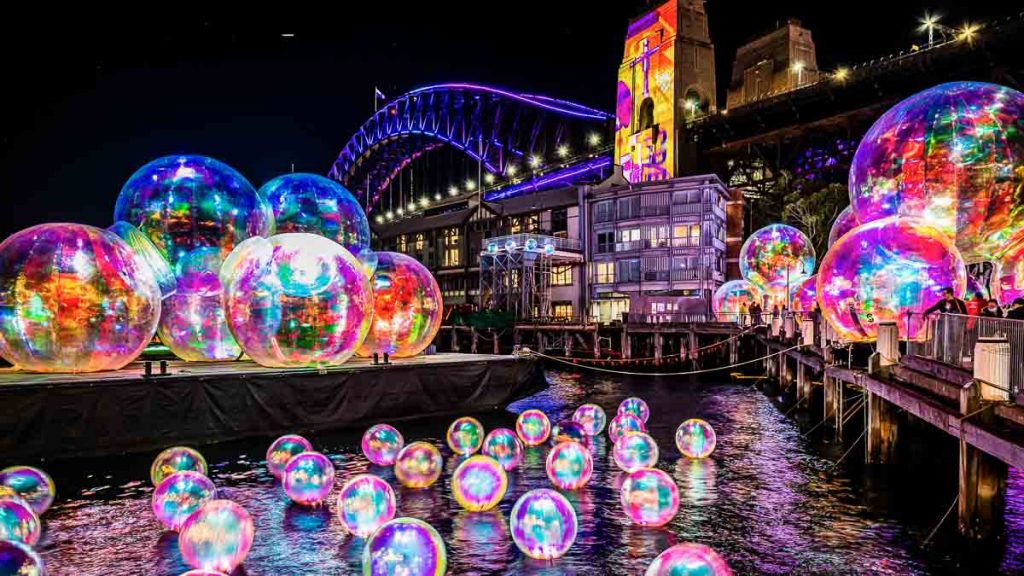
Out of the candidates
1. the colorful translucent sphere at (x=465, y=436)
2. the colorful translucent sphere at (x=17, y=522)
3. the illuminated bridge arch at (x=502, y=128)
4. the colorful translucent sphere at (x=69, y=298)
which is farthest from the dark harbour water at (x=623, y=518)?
the illuminated bridge arch at (x=502, y=128)

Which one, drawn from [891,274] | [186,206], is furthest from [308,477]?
[891,274]

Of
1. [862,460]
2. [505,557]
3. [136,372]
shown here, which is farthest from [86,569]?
[862,460]

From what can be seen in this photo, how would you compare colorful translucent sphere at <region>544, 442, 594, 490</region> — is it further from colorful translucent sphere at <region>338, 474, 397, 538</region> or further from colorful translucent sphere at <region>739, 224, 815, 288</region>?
colorful translucent sphere at <region>739, 224, 815, 288</region>

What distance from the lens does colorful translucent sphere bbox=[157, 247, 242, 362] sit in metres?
15.2

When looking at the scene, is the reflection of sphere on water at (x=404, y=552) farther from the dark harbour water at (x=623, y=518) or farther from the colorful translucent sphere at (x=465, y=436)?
the colorful translucent sphere at (x=465, y=436)

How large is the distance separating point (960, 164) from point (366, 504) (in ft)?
32.7

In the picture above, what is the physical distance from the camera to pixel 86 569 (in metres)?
8.04

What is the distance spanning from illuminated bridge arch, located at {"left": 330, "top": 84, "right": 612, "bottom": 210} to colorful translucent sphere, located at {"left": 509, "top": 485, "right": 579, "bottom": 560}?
5957 cm

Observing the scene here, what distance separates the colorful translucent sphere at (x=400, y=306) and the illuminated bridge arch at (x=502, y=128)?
49474 millimetres

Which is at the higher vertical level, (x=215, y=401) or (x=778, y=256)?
(x=778, y=256)

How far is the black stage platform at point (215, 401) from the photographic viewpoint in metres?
12.0

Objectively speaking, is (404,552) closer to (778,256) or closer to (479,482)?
(479,482)

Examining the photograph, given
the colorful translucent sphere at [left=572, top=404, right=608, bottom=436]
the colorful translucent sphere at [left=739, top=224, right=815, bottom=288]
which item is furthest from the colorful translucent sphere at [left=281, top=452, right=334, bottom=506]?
the colorful translucent sphere at [left=739, top=224, right=815, bottom=288]

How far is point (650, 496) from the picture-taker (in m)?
8.70
